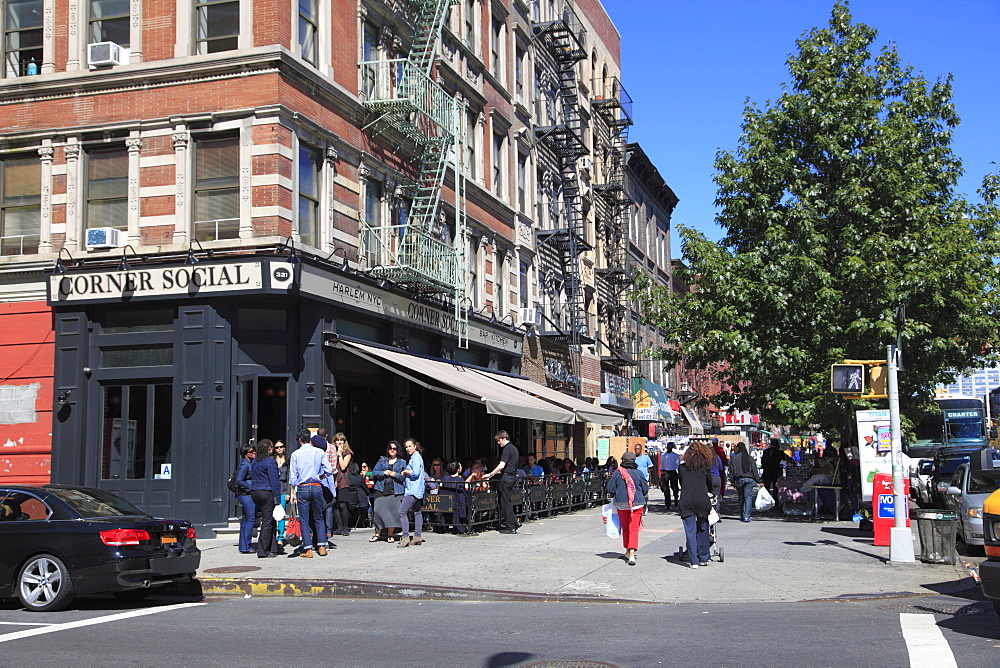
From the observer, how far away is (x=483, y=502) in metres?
18.3

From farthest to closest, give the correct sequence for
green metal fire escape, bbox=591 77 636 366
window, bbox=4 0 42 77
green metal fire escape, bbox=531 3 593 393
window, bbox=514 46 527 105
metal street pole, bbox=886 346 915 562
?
green metal fire escape, bbox=591 77 636 366
green metal fire escape, bbox=531 3 593 393
window, bbox=514 46 527 105
window, bbox=4 0 42 77
metal street pole, bbox=886 346 915 562

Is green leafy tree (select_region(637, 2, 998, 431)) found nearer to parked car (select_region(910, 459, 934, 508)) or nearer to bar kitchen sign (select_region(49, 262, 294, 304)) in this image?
parked car (select_region(910, 459, 934, 508))

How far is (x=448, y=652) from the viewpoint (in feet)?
27.1

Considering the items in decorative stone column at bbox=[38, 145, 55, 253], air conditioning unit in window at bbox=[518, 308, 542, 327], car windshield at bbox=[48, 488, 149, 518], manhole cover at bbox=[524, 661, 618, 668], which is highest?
decorative stone column at bbox=[38, 145, 55, 253]

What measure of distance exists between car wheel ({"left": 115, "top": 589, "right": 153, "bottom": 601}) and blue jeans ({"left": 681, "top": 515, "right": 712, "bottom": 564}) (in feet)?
23.2

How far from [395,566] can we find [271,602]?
92.1 inches

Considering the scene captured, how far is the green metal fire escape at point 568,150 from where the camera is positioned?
34.2 m

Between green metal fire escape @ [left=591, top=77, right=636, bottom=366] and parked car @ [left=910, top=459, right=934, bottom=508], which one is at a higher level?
green metal fire escape @ [left=591, top=77, right=636, bottom=366]

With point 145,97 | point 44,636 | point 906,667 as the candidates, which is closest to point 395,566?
point 44,636

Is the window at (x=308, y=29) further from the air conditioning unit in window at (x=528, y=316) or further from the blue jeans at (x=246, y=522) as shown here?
the air conditioning unit in window at (x=528, y=316)

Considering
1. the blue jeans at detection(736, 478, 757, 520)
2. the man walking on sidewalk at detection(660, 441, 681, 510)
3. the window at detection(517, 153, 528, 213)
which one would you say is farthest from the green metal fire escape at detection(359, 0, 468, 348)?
the blue jeans at detection(736, 478, 757, 520)

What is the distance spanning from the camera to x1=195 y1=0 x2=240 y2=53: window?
1856cm

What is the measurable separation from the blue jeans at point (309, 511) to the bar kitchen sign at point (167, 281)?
174 inches

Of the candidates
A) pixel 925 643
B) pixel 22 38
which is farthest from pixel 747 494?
pixel 22 38
